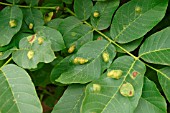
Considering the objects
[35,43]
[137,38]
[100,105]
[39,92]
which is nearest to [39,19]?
[35,43]

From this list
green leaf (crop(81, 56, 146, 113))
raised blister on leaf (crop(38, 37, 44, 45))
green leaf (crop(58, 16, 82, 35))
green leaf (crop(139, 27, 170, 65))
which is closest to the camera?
green leaf (crop(81, 56, 146, 113))

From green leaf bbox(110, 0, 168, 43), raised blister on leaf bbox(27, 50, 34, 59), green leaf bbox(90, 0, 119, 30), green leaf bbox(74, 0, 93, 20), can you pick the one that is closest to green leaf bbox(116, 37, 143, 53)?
green leaf bbox(110, 0, 168, 43)

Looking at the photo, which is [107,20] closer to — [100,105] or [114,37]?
[114,37]

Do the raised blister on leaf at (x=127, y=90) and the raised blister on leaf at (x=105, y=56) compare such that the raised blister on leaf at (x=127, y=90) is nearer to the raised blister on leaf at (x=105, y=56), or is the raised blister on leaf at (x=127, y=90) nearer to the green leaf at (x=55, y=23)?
the raised blister on leaf at (x=105, y=56)

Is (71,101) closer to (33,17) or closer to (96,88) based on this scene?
(96,88)

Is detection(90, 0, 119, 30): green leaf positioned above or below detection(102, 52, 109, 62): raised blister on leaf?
above

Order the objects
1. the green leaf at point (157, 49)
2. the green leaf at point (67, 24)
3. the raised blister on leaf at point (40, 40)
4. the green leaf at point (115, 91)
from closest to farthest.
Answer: the green leaf at point (115, 91) → the green leaf at point (157, 49) → the raised blister on leaf at point (40, 40) → the green leaf at point (67, 24)

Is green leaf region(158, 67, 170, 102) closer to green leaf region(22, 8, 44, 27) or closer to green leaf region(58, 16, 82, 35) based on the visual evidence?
→ green leaf region(58, 16, 82, 35)

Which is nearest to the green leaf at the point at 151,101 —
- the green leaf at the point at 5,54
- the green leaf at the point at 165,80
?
the green leaf at the point at 165,80

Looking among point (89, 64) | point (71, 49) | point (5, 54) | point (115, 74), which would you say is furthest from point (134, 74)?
point (5, 54)
